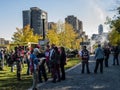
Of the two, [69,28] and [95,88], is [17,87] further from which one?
[69,28]

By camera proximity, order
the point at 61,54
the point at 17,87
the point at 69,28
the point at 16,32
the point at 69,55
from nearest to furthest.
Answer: the point at 17,87
the point at 61,54
the point at 69,55
the point at 16,32
the point at 69,28

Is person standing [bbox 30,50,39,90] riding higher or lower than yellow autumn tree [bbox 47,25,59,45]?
lower

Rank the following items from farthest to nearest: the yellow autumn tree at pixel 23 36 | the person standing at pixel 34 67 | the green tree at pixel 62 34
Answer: the green tree at pixel 62 34 < the yellow autumn tree at pixel 23 36 < the person standing at pixel 34 67

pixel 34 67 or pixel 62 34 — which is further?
pixel 62 34

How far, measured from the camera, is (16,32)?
95.3 meters

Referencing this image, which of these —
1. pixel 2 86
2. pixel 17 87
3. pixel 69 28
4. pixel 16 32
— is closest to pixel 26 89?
pixel 17 87

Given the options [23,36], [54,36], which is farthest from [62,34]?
[23,36]

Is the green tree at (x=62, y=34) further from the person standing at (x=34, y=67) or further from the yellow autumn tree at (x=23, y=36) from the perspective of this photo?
the person standing at (x=34, y=67)

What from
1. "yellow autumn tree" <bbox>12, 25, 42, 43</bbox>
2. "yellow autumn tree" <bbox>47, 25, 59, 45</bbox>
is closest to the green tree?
"yellow autumn tree" <bbox>47, 25, 59, 45</bbox>

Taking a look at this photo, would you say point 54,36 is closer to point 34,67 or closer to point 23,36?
point 23,36

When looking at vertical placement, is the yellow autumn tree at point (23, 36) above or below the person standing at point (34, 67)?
above

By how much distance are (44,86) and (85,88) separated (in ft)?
7.26

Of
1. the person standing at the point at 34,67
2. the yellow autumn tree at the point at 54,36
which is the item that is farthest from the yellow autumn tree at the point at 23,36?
the person standing at the point at 34,67

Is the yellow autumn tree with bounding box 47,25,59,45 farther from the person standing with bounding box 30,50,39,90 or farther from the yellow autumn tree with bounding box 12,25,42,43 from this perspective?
the person standing with bounding box 30,50,39,90
